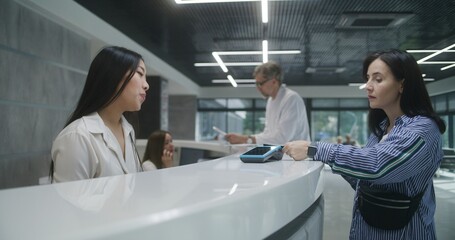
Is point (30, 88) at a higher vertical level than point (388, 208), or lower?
higher

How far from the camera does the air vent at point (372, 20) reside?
18.1 ft

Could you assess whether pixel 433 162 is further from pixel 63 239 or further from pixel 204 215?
pixel 63 239

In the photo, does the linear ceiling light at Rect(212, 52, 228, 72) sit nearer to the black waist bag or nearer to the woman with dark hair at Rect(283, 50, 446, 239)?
the woman with dark hair at Rect(283, 50, 446, 239)

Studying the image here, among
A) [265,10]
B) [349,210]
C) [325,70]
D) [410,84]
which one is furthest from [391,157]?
[325,70]

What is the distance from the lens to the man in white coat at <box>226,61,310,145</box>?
10.0 ft

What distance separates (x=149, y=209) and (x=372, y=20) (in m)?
6.13

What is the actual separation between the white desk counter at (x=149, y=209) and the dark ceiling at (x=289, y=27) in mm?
4648

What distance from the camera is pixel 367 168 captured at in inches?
42.7

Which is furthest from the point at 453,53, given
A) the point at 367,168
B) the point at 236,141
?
the point at 367,168

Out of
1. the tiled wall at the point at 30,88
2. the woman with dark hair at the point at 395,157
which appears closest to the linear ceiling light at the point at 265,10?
the tiled wall at the point at 30,88

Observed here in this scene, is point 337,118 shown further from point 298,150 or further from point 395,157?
point 395,157

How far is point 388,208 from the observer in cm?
127

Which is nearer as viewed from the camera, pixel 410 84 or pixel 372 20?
pixel 410 84

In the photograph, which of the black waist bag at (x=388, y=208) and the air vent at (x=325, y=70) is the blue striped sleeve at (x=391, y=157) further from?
the air vent at (x=325, y=70)
